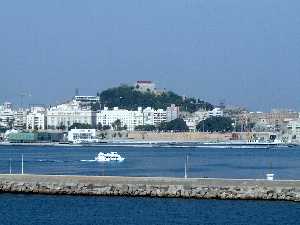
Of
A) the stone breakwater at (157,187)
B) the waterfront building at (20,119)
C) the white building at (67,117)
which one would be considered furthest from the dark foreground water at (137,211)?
the waterfront building at (20,119)

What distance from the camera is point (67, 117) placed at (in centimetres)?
14075

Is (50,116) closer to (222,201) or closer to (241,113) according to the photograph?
(241,113)

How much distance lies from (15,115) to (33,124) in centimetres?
726

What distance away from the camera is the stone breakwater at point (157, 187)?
28.6m

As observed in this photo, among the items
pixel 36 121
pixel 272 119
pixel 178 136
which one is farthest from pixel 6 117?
pixel 272 119

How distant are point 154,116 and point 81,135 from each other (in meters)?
26.3

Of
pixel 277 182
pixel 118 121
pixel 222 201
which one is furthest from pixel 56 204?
pixel 118 121

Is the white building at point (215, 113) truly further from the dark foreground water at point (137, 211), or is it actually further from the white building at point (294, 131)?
the dark foreground water at point (137, 211)

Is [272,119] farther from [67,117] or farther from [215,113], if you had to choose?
[67,117]

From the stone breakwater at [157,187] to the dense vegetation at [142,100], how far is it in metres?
128

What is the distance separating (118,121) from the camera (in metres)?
140

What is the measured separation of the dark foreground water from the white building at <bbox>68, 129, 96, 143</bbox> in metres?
87.9

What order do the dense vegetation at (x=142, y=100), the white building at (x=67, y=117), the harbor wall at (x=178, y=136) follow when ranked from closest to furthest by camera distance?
the harbor wall at (x=178, y=136) < the white building at (x=67, y=117) < the dense vegetation at (x=142, y=100)

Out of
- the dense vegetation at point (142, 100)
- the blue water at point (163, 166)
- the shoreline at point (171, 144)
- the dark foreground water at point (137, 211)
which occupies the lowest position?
the dark foreground water at point (137, 211)
